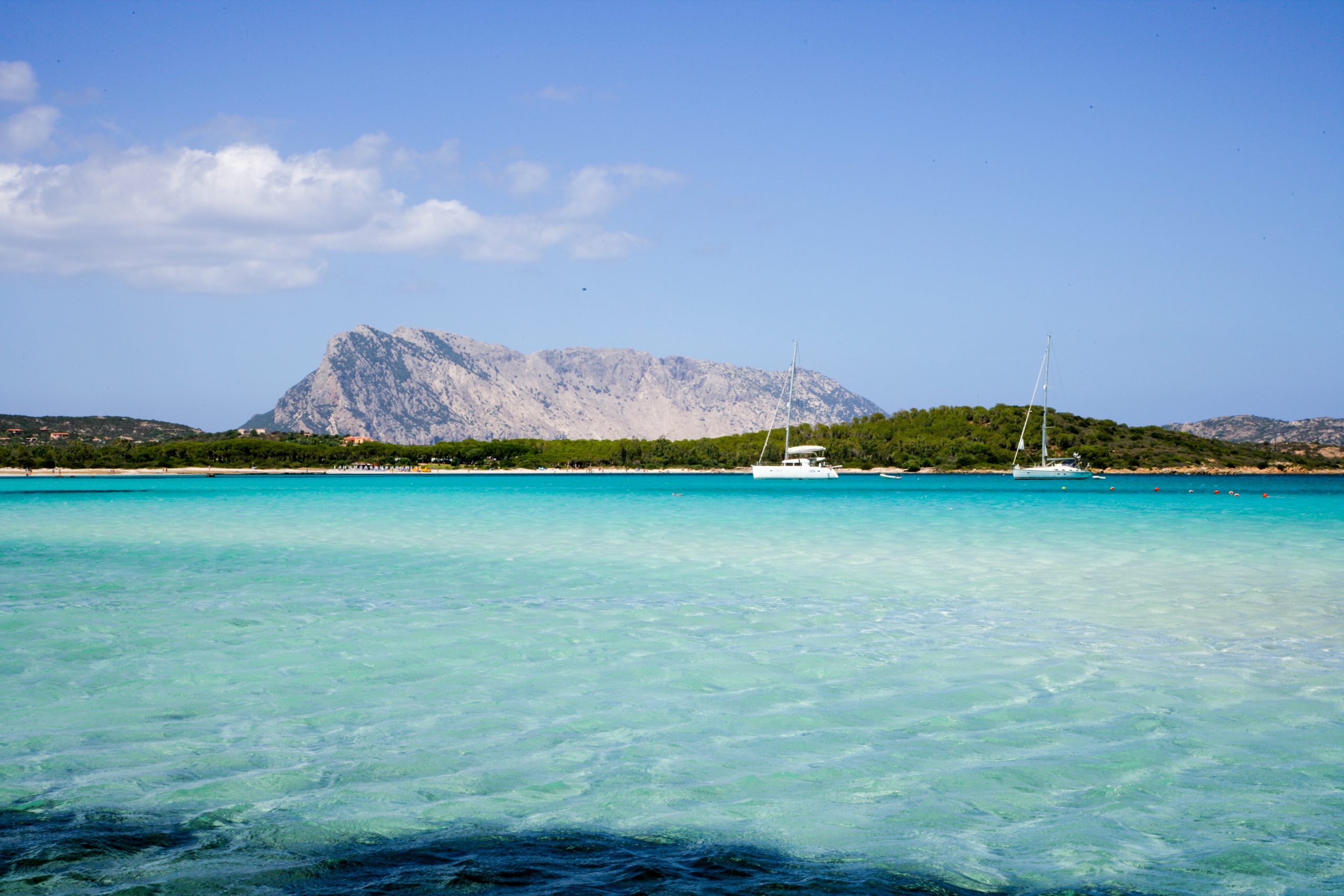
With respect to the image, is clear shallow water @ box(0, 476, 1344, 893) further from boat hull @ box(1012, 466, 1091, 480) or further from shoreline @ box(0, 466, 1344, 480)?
shoreline @ box(0, 466, 1344, 480)

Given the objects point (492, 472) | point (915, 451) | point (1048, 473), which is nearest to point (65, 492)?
point (1048, 473)

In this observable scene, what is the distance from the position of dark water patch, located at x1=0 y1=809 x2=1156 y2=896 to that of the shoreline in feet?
518

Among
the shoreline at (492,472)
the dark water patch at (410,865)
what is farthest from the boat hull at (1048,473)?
the dark water patch at (410,865)

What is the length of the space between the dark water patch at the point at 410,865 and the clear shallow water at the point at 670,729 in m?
0.02

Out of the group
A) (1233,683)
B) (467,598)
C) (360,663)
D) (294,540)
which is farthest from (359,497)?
A: (1233,683)

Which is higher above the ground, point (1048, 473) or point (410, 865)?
point (1048, 473)

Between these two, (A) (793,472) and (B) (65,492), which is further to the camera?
(A) (793,472)

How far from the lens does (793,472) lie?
4471 inches

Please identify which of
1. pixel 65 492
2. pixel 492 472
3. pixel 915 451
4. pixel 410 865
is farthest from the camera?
pixel 492 472

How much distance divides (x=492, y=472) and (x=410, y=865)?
193 m

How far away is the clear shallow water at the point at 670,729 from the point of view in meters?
5.36

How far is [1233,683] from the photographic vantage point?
32.0 ft

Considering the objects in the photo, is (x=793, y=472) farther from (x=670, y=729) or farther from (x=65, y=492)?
(x=670, y=729)

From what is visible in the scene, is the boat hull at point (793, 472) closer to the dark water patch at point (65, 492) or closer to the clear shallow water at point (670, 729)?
the dark water patch at point (65, 492)
